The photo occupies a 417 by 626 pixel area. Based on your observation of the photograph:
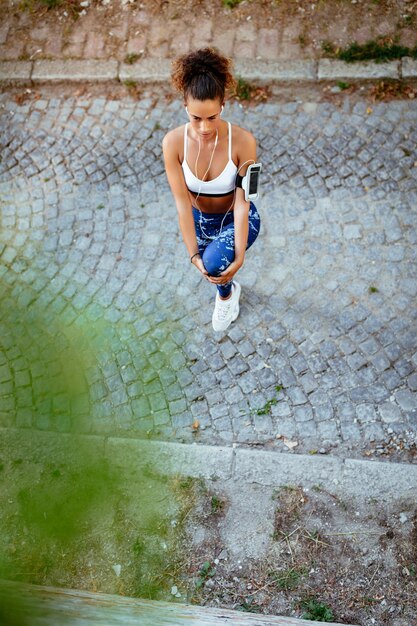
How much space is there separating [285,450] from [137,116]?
4.16 metres

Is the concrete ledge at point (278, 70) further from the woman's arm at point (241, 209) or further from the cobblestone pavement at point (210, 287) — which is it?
the woman's arm at point (241, 209)

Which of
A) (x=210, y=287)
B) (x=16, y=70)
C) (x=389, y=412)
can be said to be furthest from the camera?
(x=16, y=70)

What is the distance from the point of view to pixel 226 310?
4832 mm

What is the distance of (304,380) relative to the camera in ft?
15.4

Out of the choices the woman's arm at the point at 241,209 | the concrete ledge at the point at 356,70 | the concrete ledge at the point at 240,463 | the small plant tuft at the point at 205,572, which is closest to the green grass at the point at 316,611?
the small plant tuft at the point at 205,572

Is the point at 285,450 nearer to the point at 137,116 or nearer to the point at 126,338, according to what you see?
the point at 126,338

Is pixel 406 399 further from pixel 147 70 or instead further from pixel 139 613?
pixel 147 70

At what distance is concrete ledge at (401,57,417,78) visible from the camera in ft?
19.4

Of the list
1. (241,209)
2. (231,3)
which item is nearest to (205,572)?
(241,209)

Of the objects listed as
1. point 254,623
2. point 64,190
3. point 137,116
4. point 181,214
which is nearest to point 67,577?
point 254,623

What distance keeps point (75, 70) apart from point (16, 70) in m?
0.78

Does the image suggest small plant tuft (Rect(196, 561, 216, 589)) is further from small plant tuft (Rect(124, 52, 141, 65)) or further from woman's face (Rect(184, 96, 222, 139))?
small plant tuft (Rect(124, 52, 141, 65))

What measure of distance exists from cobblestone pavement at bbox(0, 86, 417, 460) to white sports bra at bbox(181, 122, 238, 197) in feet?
4.85

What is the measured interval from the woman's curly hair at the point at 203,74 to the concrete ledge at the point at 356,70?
3231mm
